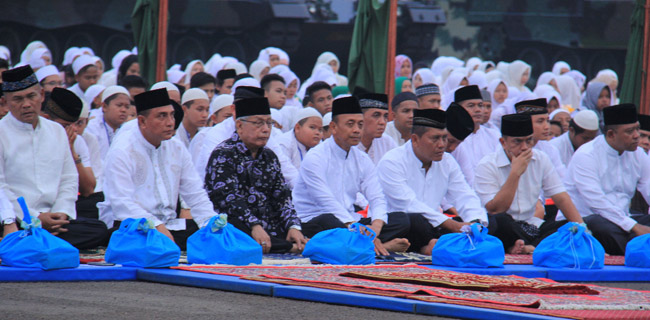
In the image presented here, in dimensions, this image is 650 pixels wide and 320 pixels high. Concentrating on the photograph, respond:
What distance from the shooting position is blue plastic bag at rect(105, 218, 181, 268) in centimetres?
502

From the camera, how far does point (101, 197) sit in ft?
22.9

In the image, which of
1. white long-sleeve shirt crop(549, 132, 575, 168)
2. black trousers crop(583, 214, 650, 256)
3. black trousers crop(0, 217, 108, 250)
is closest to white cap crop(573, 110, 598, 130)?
white long-sleeve shirt crop(549, 132, 575, 168)

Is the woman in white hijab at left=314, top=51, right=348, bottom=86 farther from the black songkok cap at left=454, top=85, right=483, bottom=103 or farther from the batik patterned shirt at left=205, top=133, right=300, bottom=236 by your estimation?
the batik patterned shirt at left=205, top=133, right=300, bottom=236

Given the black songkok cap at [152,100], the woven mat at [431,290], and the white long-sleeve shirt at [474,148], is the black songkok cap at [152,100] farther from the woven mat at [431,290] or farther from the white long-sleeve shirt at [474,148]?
the white long-sleeve shirt at [474,148]

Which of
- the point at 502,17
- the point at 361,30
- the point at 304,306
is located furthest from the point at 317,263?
the point at 502,17

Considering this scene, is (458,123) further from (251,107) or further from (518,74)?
(518,74)

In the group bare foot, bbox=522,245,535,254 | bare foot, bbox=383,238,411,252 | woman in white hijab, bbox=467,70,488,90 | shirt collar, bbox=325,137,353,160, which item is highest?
woman in white hijab, bbox=467,70,488,90

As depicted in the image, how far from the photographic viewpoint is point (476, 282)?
15.2ft

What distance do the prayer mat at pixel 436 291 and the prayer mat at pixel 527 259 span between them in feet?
3.57

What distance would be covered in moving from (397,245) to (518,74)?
24.2 ft

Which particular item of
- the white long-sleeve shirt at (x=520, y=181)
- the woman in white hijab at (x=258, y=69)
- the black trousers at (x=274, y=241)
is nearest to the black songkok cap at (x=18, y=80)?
the black trousers at (x=274, y=241)

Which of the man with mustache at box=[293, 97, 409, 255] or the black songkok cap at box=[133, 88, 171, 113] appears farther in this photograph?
the man with mustache at box=[293, 97, 409, 255]

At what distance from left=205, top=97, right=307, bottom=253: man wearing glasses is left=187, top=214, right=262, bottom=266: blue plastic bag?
0.61 m

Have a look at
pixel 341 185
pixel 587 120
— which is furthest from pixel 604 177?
pixel 341 185
